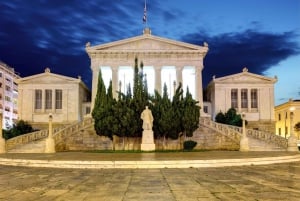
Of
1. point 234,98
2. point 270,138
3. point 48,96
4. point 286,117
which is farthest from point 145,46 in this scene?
point 286,117

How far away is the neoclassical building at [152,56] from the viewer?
5459 cm

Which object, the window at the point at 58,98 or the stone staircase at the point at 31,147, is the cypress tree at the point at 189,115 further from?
the window at the point at 58,98

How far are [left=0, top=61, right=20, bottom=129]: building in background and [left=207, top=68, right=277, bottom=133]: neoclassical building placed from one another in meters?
45.1

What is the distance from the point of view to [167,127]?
103 ft

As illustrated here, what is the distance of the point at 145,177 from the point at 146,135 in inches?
611

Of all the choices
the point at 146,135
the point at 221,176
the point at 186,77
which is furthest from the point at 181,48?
the point at 221,176

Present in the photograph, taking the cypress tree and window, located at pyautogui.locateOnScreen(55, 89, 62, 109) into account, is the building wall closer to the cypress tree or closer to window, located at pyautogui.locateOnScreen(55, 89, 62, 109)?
window, located at pyautogui.locateOnScreen(55, 89, 62, 109)

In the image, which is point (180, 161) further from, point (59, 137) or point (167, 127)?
point (59, 137)

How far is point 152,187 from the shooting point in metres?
10.5

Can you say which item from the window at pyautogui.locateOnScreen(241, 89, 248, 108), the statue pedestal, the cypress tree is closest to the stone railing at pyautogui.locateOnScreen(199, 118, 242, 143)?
the cypress tree

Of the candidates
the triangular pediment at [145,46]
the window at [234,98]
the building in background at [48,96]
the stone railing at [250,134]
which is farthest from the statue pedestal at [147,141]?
the window at [234,98]

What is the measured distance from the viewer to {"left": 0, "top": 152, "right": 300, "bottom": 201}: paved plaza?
29.3 ft

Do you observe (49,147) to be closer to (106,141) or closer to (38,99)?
(106,141)

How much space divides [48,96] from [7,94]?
107 feet
